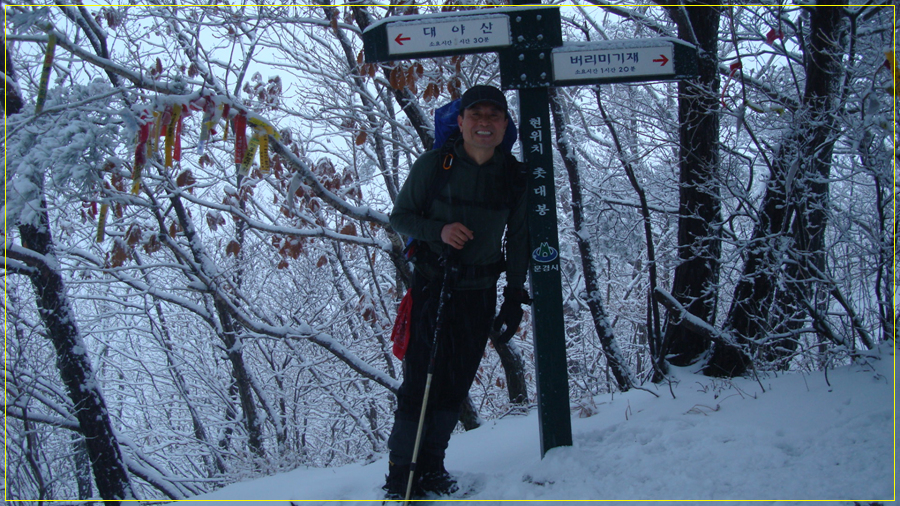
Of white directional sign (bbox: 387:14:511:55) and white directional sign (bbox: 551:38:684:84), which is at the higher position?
white directional sign (bbox: 387:14:511:55)

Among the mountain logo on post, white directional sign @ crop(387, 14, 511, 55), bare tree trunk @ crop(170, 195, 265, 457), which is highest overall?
white directional sign @ crop(387, 14, 511, 55)

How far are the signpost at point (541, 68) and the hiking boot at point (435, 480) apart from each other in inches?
19.3

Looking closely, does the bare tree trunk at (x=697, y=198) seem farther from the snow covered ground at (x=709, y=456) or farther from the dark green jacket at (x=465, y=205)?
the dark green jacket at (x=465, y=205)

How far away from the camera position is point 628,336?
12500 mm

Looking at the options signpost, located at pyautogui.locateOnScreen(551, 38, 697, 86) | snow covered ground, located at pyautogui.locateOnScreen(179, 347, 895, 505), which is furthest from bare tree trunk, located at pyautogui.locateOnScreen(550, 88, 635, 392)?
signpost, located at pyautogui.locateOnScreen(551, 38, 697, 86)

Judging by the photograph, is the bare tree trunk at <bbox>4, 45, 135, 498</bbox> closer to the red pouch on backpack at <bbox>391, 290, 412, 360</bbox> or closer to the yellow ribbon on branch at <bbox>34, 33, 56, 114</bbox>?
the yellow ribbon on branch at <bbox>34, 33, 56, 114</bbox>

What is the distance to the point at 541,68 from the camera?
2.46 meters

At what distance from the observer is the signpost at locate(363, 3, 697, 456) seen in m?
2.42

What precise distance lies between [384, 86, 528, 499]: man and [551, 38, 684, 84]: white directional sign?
375 mm

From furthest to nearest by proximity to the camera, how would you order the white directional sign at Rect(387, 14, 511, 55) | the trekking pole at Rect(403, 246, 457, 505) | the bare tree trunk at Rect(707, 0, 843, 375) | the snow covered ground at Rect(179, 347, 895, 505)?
1. the bare tree trunk at Rect(707, 0, 843, 375)
2. the white directional sign at Rect(387, 14, 511, 55)
3. the trekking pole at Rect(403, 246, 457, 505)
4. the snow covered ground at Rect(179, 347, 895, 505)

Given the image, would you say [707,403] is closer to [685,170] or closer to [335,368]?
[685,170]

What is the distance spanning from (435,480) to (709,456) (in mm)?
1190

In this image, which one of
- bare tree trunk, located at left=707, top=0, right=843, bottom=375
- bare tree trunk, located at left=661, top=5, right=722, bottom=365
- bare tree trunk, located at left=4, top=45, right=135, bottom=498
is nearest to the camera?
bare tree trunk, located at left=707, top=0, right=843, bottom=375

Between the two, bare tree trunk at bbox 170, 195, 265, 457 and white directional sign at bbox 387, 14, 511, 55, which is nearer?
white directional sign at bbox 387, 14, 511, 55
